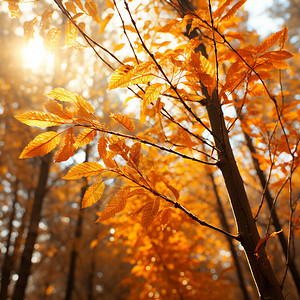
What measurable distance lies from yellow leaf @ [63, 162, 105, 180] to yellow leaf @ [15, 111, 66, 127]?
13cm

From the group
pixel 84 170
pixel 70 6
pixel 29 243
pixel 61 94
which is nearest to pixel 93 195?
pixel 84 170

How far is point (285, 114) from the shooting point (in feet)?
3.48

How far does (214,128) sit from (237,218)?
1.12ft

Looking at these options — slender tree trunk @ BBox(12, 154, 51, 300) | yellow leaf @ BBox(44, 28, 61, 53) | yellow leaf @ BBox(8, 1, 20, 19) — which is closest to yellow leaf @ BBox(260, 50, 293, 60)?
yellow leaf @ BBox(44, 28, 61, 53)

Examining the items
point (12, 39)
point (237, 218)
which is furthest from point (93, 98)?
point (237, 218)

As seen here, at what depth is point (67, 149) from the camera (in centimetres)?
62

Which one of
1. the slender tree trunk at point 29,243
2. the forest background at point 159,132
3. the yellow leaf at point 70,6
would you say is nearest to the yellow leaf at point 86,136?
the forest background at point 159,132

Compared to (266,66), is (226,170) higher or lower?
lower

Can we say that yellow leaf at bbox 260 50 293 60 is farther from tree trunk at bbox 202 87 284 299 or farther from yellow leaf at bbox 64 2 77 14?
yellow leaf at bbox 64 2 77 14

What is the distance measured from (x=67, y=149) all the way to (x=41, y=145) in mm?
65

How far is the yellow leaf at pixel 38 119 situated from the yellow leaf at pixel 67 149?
39 millimetres

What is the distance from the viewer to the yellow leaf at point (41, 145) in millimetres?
572

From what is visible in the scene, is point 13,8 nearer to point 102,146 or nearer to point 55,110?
point 55,110

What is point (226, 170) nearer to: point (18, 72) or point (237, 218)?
point (237, 218)
